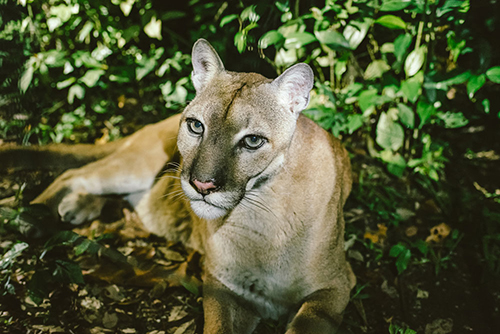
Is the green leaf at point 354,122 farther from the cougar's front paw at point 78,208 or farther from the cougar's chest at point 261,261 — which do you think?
the cougar's front paw at point 78,208

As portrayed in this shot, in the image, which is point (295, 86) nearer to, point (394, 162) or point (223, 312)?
point (223, 312)

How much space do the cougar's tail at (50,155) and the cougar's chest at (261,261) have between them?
167 centimetres

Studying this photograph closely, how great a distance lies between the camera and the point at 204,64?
82.5 inches

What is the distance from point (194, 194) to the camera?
5.72 ft

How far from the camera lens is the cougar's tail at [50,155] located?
290cm

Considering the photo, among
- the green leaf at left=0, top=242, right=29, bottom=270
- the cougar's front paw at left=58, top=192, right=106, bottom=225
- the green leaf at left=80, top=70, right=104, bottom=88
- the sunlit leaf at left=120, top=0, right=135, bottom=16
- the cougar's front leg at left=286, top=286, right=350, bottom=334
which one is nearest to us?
the cougar's front leg at left=286, top=286, right=350, bottom=334

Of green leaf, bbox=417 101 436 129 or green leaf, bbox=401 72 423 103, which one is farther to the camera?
green leaf, bbox=417 101 436 129

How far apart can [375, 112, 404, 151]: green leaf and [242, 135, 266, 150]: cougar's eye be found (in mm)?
1535

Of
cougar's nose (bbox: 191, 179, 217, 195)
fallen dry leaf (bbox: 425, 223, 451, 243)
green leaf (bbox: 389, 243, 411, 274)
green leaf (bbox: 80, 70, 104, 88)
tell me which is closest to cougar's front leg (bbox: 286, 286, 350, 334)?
green leaf (bbox: 389, 243, 411, 274)

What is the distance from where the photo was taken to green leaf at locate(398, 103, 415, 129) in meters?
2.76

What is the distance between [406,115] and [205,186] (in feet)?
5.89

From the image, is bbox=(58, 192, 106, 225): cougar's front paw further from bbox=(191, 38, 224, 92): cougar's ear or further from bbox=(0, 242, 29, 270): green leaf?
bbox=(191, 38, 224, 92): cougar's ear

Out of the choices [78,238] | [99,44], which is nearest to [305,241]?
[78,238]

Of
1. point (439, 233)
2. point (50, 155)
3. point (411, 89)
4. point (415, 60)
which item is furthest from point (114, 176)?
point (439, 233)
